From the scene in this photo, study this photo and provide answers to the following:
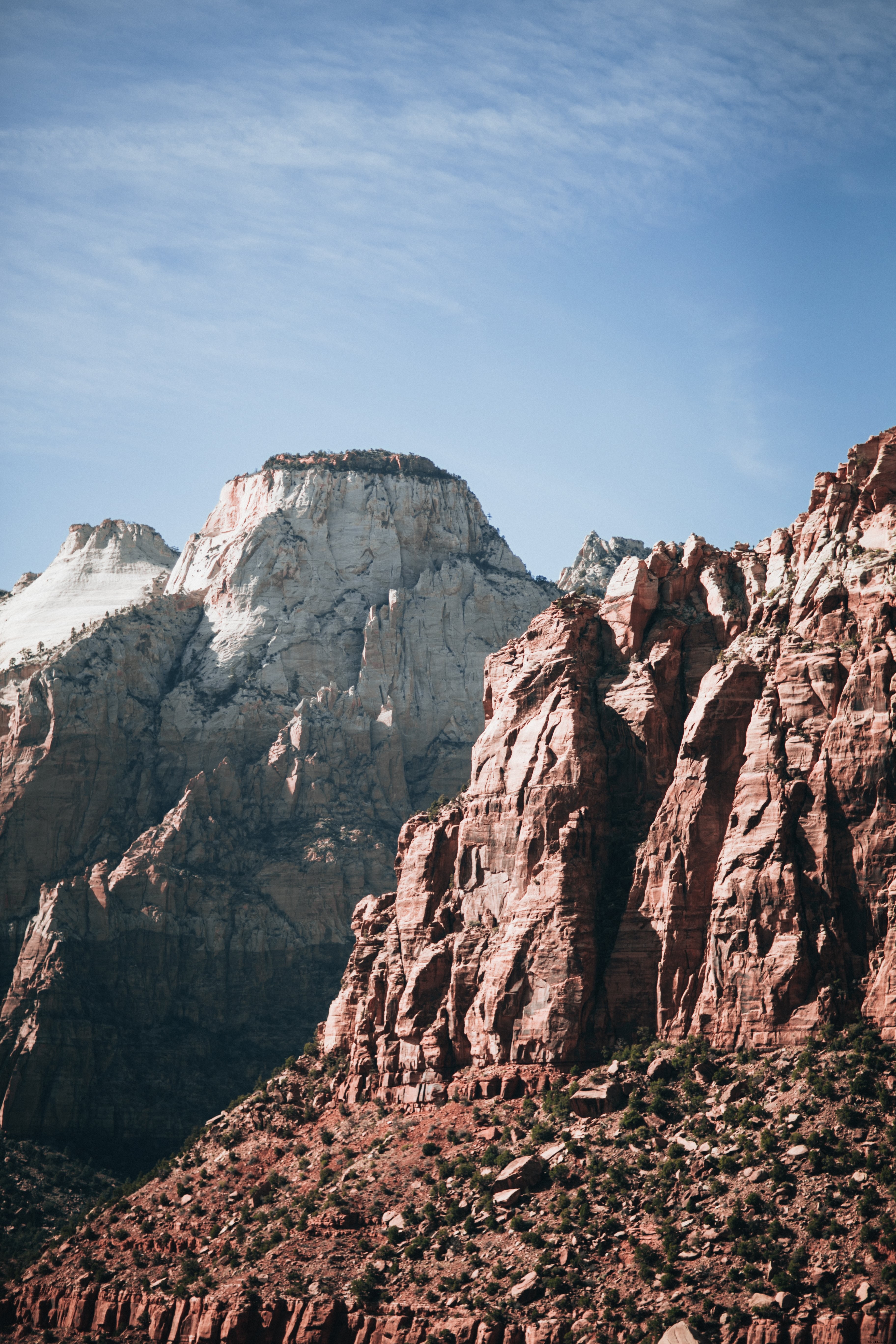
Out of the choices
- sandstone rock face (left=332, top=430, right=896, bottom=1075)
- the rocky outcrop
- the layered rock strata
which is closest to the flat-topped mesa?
sandstone rock face (left=332, top=430, right=896, bottom=1075)

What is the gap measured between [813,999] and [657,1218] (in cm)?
1700

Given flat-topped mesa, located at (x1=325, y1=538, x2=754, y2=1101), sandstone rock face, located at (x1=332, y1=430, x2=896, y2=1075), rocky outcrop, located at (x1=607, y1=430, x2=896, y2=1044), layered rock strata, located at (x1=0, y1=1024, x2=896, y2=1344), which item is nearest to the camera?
layered rock strata, located at (x1=0, y1=1024, x2=896, y2=1344)

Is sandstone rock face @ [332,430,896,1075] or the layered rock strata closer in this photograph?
the layered rock strata

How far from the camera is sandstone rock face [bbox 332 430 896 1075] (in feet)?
403

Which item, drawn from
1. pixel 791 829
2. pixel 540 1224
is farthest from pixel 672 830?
pixel 540 1224

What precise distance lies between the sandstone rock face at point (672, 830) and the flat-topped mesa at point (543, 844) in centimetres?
19

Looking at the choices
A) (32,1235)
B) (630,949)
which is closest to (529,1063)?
(630,949)

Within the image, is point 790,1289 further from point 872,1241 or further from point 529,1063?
point 529,1063

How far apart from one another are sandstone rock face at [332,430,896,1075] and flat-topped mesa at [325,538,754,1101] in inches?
7.4

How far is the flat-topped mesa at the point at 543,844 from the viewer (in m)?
133

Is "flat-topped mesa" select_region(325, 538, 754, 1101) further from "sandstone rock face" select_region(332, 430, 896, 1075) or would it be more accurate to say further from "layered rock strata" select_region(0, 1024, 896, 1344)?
"layered rock strata" select_region(0, 1024, 896, 1344)

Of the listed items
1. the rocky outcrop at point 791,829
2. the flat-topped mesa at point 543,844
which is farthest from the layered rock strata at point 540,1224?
the flat-topped mesa at point 543,844

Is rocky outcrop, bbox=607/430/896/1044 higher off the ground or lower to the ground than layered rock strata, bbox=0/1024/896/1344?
higher

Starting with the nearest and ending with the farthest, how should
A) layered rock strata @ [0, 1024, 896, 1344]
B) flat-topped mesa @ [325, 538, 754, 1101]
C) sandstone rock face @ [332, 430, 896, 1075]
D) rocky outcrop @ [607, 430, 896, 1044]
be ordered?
1. layered rock strata @ [0, 1024, 896, 1344]
2. rocky outcrop @ [607, 430, 896, 1044]
3. sandstone rock face @ [332, 430, 896, 1075]
4. flat-topped mesa @ [325, 538, 754, 1101]
